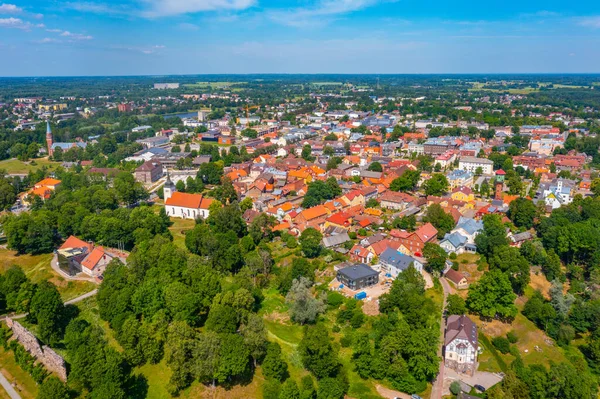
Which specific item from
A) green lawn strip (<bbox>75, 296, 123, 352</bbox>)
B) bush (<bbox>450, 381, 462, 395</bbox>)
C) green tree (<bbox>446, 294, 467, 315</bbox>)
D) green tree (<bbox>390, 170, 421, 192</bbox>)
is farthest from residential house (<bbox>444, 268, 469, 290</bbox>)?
green lawn strip (<bbox>75, 296, 123, 352</bbox>)

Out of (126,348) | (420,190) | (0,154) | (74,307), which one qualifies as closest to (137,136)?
(0,154)

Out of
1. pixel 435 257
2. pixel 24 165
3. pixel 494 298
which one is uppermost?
pixel 24 165

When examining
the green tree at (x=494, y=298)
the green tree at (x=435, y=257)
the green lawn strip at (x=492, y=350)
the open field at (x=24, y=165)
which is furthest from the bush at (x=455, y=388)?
the open field at (x=24, y=165)

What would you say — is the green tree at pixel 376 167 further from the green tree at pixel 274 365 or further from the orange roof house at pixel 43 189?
the green tree at pixel 274 365

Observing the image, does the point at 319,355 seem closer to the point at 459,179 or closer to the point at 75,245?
the point at 75,245

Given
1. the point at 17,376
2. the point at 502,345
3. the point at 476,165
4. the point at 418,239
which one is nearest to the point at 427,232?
the point at 418,239

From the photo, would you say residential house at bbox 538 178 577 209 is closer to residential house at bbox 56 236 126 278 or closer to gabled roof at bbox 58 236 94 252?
residential house at bbox 56 236 126 278

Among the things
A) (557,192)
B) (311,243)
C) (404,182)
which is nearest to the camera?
(311,243)
